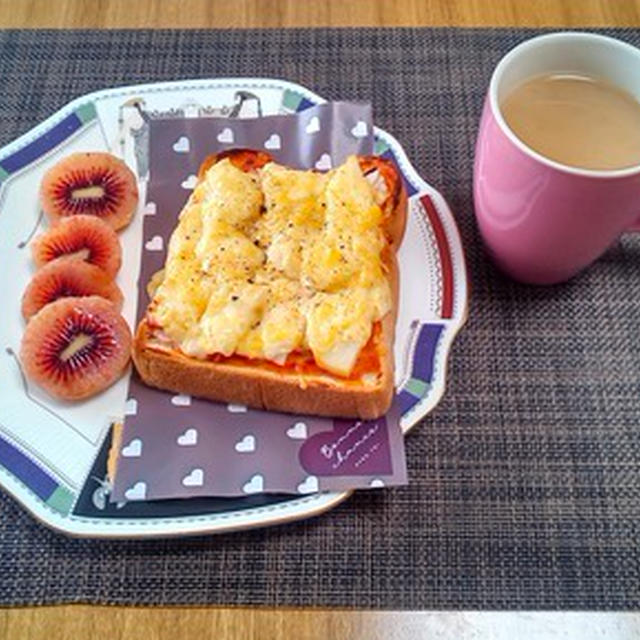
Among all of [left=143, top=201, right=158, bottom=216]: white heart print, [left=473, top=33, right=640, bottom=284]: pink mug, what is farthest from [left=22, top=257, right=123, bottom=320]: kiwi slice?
[left=473, top=33, right=640, bottom=284]: pink mug

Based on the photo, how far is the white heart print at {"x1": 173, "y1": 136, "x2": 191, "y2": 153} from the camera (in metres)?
1.36

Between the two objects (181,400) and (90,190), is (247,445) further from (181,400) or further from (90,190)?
(90,190)

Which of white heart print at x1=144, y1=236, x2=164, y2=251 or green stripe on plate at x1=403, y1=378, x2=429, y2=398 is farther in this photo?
white heart print at x1=144, y1=236, x2=164, y2=251

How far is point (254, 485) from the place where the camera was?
1.08 m

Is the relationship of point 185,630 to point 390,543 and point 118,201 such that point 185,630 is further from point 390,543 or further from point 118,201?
point 118,201

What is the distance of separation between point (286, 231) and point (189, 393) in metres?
0.27

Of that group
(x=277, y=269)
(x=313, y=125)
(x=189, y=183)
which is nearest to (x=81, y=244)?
(x=189, y=183)

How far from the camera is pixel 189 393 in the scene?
1163mm

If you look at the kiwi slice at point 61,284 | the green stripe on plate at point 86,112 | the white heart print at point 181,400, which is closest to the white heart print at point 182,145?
the green stripe on plate at point 86,112

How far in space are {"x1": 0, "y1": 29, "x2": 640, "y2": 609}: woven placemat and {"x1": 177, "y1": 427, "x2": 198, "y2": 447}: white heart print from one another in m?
0.13

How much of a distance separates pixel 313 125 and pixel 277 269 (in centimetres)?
32

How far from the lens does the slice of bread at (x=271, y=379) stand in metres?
1.11

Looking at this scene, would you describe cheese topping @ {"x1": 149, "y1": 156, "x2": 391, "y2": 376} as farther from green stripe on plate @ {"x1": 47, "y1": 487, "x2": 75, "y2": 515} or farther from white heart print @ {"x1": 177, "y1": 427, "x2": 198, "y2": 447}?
green stripe on plate @ {"x1": 47, "y1": 487, "x2": 75, "y2": 515}

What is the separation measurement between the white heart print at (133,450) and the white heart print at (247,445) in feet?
0.42
